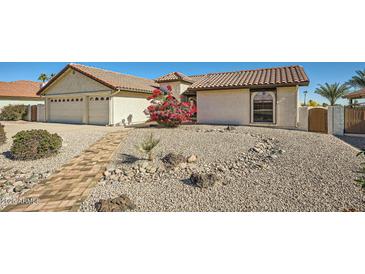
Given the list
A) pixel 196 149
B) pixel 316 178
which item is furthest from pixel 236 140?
pixel 316 178

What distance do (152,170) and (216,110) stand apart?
9684 mm

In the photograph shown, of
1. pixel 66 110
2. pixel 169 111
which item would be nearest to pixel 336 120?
pixel 169 111

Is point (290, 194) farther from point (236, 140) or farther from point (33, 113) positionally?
point (33, 113)

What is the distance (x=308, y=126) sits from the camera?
1288cm

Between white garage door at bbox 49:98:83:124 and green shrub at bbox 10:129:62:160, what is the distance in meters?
11.1

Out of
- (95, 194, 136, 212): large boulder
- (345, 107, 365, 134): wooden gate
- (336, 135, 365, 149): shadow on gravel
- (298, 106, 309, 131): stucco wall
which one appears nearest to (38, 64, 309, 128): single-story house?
(298, 106, 309, 131): stucco wall

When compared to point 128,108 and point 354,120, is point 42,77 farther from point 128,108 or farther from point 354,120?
point 354,120

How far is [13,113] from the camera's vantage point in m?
23.9

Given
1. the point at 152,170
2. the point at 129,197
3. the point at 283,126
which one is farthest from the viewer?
the point at 283,126

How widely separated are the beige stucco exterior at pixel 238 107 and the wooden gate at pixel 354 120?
2.59 metres

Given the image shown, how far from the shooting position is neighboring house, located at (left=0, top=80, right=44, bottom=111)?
2603cm

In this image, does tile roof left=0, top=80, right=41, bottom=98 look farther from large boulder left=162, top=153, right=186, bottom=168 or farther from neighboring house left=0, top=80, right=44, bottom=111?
large boulder left=162, top=153, right=186, bottom=168

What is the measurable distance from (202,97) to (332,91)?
66.8ft
